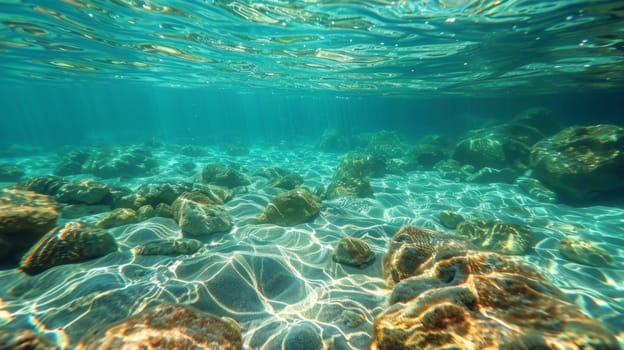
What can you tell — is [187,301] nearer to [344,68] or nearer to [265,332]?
[265,332]

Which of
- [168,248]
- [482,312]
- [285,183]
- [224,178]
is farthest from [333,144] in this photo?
[482,312]

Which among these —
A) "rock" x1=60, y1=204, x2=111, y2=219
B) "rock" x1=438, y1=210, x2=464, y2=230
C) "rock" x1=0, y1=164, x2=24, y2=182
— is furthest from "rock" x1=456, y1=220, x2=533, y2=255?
"rock" x1=0, y1=164, x2=24, y2=182

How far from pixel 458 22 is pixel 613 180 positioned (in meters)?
9.18

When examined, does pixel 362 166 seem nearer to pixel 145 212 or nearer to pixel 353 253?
pixel 353 253

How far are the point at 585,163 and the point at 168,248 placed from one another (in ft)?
52.5

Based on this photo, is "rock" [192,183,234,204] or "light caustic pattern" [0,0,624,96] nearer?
"rock" [192,183,234,204]

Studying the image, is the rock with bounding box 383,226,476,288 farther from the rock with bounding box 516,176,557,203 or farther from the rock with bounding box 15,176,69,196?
the rock with bounding box 15,176,69,196

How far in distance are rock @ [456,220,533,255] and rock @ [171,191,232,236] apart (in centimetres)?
725

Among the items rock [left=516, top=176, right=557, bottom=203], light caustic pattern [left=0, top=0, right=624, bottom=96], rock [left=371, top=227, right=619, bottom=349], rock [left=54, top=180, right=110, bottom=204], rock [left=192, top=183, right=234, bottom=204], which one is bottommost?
rock [left=54, top=180, right=110, bottom=204]

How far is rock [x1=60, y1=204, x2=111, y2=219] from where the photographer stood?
28.8 feet

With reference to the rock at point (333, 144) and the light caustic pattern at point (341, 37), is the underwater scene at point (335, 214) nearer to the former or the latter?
the light caustic pattern at point (341, 37)

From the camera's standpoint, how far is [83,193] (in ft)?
30.5

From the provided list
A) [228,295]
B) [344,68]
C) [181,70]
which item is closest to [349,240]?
[228,295]

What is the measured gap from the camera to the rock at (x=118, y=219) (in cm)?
757
